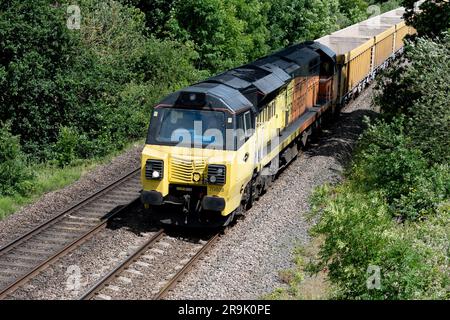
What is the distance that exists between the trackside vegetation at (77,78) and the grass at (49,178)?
3 centimetres

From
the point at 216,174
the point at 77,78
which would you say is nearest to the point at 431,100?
the point at 216,174

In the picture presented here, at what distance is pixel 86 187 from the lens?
20.2m

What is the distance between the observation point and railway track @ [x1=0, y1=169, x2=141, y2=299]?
14117 millimetres

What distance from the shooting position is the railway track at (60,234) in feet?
46.3

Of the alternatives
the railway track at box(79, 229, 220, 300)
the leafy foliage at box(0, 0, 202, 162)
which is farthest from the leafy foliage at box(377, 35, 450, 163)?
the leafy foliage at box(0, 0, 202, 162)

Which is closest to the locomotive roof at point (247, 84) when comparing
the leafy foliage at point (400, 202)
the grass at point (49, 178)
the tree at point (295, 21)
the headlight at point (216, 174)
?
the headlight at point (216, 174)

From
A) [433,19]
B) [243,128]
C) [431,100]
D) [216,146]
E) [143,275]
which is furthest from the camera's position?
[433,19]

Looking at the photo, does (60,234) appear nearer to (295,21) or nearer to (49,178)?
(49,178)

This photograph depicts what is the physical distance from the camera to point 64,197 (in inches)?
757

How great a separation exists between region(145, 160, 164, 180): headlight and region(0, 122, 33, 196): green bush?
575 cm

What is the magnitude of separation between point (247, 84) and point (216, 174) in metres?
3.41

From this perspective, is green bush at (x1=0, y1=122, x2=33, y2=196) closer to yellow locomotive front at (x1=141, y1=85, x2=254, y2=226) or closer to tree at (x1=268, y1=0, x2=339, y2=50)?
yellow locomotive front at (x1=141, y1=85, x2=254, y2=226)
